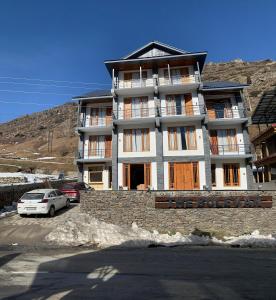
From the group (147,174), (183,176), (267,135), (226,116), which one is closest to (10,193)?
(147,174)

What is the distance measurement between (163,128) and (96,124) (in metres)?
7.35

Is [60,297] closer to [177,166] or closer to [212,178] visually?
[177,166]

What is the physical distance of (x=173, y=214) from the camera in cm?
1953

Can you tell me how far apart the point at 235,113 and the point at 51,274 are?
23635mm

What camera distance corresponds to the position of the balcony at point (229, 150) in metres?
26.4

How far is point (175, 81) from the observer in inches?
1128

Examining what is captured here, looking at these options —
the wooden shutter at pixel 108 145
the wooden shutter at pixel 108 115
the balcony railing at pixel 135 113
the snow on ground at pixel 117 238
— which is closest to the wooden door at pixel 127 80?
the balcony railing at pixel 135 113

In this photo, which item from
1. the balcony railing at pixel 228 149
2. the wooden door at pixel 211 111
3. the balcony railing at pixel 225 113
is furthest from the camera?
the wooden door at pixel 211 111

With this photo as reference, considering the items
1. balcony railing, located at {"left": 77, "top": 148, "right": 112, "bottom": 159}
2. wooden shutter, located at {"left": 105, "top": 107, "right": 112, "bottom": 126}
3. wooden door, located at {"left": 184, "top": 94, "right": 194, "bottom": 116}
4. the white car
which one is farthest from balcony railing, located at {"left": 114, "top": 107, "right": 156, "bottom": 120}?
the white car

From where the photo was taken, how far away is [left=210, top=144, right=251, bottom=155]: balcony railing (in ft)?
88.6

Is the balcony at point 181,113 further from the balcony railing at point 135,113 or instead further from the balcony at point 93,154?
the balcony at point 93,154

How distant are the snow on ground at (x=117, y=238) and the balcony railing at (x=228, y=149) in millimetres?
10234

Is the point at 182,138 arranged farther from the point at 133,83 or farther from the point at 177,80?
the point at 133,83

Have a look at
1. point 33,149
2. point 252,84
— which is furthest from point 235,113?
point 33,149
